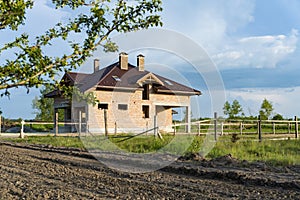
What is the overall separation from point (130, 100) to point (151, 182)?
22.9 metres

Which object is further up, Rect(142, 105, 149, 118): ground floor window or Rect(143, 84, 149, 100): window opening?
Rect(143, 84, 149, 100): window opening

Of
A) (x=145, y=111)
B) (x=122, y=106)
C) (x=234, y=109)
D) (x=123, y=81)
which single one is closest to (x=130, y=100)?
(x=122, y=106)

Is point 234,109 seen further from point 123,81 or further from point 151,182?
point 151,182

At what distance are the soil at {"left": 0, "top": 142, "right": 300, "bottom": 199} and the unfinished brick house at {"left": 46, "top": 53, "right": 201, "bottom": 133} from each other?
1847 centimetres

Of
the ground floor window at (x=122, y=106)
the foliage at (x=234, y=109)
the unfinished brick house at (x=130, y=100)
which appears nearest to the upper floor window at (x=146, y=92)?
the unfinished brick house at (x=130, y=100)

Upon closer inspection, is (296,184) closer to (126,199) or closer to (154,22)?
(126,199)

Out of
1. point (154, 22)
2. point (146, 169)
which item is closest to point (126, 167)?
point (146, 169)

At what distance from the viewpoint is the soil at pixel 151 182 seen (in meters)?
6.09

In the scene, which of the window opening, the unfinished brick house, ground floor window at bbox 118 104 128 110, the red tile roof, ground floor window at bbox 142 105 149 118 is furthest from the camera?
ground floor window at bbox 142 105 149 118

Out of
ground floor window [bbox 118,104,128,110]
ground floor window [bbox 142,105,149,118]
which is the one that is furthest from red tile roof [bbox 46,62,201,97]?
ground floor window [bbox 142,105,149,118]

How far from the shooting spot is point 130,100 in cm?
3016

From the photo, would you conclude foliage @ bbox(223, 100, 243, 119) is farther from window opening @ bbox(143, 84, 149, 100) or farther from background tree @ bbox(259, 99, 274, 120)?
window opening @ bbox(143, 84, 149, 100)

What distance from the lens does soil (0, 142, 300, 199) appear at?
20.0 ft

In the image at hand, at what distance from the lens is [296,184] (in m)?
6.82
